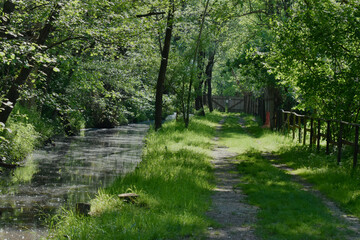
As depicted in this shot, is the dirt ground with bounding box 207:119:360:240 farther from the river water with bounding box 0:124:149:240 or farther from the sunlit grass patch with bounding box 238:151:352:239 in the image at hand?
the river water with bounding box 0:124:149:240

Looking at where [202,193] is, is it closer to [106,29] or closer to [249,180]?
[249,180]

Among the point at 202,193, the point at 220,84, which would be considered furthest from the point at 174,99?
the point at 220,84

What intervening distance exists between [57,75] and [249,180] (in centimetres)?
1726

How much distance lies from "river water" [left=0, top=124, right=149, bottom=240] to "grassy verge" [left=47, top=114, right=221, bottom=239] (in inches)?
31.3

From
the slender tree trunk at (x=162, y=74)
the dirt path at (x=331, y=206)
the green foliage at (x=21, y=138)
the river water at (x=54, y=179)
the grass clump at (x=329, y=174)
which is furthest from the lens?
the slender tree trunk at (x=162, y=74)

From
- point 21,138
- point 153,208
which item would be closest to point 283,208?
point 153,208

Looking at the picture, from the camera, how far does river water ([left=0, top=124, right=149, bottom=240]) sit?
29.2 ft

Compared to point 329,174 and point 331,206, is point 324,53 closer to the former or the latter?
point 329,174

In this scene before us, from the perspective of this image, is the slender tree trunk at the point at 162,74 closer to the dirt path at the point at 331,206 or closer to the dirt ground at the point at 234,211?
the dirt path at the point at 331,206

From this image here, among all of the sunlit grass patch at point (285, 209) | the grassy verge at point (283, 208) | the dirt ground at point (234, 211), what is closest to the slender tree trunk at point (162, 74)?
the grassy verge at point (283, 208)

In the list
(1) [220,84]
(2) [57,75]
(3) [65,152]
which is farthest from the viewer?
(1) [220,84]

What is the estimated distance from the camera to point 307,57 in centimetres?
1360

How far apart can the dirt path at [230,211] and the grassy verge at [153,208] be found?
22 cm

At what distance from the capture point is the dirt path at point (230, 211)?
249 inches
